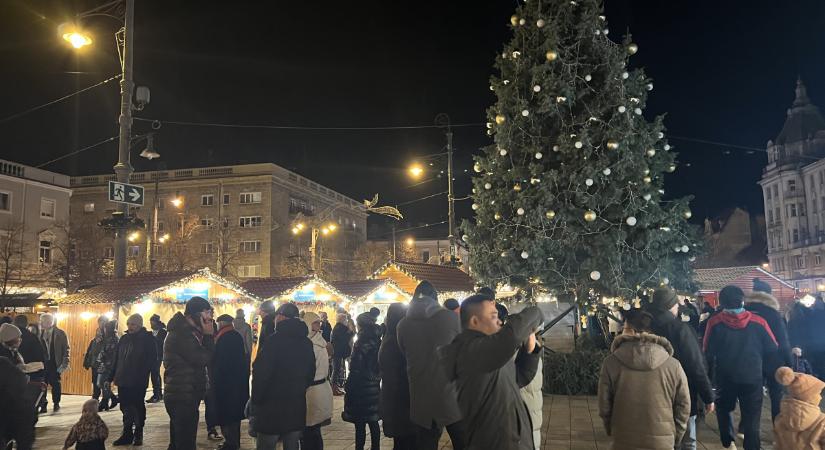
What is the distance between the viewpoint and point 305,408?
6.39 meters

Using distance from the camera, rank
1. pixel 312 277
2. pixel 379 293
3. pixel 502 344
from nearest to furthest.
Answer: pixel 502 344
pixel 312 277
pixel 379 293

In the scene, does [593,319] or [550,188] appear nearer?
[550,188]

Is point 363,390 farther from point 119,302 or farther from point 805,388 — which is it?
point 119,302

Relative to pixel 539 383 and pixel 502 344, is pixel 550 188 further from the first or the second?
pixel 502 344

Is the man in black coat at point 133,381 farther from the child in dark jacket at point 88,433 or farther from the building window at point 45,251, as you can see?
the building window at point 45,251

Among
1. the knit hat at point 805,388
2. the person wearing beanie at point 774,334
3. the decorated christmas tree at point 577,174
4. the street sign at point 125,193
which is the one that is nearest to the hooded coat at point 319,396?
the knit hat at point 805,388

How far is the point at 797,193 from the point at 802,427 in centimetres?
9082

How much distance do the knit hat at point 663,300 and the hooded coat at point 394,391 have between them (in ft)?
8.75

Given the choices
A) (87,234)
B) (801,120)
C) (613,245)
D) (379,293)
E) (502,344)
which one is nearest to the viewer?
(502,344)

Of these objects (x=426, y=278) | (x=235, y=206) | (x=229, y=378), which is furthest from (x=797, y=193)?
(x=229, y=378)

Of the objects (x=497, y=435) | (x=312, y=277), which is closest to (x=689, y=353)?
(x=497, y=435)

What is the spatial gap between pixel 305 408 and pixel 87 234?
3529 centimetres

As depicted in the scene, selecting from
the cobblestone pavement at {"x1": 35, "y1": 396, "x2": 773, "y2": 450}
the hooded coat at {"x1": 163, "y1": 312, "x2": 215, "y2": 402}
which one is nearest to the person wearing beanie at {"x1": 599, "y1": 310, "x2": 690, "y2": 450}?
the cobblestone pavement at {"x1": 35, "y1": 396, "x2": 773, "y2": 450}

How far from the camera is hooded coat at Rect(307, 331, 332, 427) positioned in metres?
6.78
